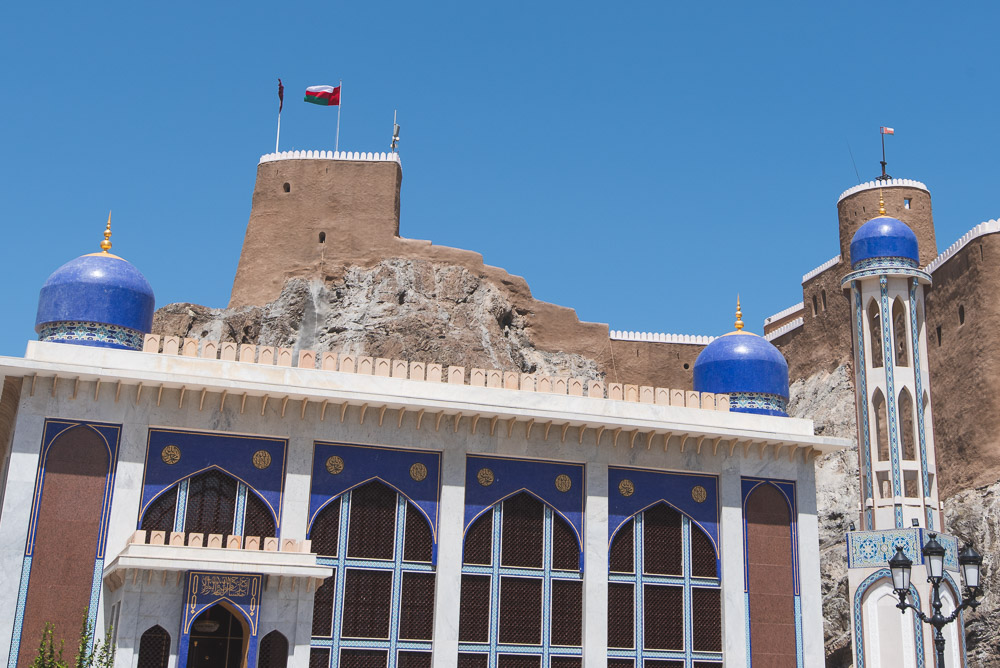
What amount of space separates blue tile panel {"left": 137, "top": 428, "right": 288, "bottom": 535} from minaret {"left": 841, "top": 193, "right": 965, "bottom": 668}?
31.3ft

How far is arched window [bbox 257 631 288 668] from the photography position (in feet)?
47.2

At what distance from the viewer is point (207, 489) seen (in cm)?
1539

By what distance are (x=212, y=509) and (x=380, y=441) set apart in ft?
7.91

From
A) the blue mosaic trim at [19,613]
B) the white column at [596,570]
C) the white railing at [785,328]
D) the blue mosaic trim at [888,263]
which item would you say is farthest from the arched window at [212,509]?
the white railing at [785,328]

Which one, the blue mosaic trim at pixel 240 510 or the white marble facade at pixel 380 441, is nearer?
the white marble facade at pixel 380 441

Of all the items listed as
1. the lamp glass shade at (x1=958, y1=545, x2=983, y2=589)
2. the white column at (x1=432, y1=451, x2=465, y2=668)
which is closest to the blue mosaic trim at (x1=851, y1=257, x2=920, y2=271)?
the white column at (x1=432, y1=451, x2=465, y2=668)

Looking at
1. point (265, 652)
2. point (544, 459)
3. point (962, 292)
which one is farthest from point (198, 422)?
point (962, 292)

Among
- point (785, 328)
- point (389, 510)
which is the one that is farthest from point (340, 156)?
point (389, 510)

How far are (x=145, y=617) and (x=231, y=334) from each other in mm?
20704

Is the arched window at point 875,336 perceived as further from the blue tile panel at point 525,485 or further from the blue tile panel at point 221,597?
the blue tile panel at point 221,597

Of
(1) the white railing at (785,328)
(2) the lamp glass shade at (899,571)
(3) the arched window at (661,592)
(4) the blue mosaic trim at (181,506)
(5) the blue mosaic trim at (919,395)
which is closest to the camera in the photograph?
(2) the lamp glass shade at (899,571)

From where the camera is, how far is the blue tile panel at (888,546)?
18.4m

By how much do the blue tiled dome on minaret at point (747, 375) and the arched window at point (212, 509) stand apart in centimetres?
743

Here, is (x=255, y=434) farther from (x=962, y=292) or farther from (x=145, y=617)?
(x=962, y=292)
